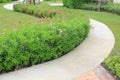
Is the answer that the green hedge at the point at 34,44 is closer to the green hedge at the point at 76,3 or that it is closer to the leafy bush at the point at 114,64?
the leafy bush at the point at 114,64

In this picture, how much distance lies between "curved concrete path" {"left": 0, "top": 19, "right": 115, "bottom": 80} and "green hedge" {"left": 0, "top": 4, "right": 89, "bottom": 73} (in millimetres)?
174

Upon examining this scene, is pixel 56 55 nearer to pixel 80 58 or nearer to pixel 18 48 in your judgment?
pixel 80 58

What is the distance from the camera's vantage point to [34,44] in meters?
6.26

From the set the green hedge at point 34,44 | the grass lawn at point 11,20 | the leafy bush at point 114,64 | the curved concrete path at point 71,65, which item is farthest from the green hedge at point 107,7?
the leafy bush at point 114,64

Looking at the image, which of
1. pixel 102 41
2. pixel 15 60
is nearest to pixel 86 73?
pixel 15 60

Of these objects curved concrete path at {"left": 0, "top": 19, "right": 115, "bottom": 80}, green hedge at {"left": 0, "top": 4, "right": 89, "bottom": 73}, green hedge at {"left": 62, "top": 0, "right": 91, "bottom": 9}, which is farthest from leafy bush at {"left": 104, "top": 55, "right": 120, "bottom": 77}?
green hedge at {"left": 62, "top": 0, "right": 91, "bottom": 9}

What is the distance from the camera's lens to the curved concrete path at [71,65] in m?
5.60

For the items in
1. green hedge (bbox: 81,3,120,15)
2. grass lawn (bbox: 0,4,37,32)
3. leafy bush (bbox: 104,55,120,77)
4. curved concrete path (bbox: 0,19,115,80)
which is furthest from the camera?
green hedge (bbox: 81,3,120,15)

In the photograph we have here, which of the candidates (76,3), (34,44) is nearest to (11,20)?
(34,44)

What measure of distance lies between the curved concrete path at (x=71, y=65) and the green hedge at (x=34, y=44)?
174 mm

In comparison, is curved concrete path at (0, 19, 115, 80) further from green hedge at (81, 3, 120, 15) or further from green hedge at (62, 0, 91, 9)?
green hedge at (62, 0, 91, 9)

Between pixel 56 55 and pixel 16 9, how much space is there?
13.3 meters

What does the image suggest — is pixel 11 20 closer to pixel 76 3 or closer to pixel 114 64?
pixel 114 64

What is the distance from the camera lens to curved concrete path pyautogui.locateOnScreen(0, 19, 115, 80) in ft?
18.4
